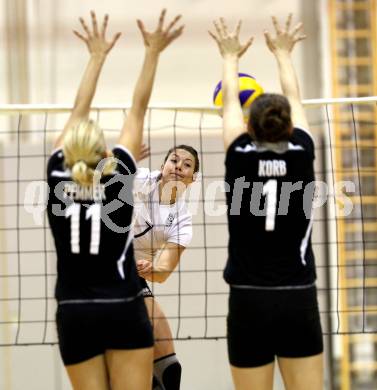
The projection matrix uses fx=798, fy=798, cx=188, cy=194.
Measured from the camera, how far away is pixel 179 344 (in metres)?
6.12

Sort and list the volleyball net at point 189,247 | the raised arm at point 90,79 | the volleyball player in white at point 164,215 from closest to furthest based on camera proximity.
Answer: the raised arm at point 90,79 → the volleyball player in white at point 164,215 → the volleyball net at point 189,247

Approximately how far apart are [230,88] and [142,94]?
1.17 ft

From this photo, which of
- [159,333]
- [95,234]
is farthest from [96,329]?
[159,333]

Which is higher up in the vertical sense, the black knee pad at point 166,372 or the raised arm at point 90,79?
the raised arm at point 90,79

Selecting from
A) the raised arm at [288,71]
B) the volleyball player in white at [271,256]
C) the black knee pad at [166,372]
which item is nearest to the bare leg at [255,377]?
the volleyball player in white at [271,256]

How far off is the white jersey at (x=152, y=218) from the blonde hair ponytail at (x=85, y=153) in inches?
44.3

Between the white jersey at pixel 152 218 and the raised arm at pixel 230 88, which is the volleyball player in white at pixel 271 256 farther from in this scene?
the white jersey at pixel 152 218

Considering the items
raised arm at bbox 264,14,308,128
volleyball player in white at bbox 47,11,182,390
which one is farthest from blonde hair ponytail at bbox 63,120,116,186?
raised arm at bbox 264,14,308,128

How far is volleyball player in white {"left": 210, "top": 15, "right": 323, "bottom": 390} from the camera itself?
3.02 meters

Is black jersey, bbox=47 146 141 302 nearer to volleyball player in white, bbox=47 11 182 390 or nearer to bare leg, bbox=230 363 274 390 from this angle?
volleyball player in white, bbox=47 11 182 390

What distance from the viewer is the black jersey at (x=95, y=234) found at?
9.73 ft

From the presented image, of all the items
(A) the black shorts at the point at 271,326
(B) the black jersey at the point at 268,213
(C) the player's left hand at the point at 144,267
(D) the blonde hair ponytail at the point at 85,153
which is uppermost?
(D) the blonde hair ponytail at the point at 85,153

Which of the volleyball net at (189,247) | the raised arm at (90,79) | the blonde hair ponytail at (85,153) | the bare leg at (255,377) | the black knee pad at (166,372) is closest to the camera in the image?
the blonde hair ponytail at (85,153)

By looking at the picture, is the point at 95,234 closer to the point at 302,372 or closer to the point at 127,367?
the point at 127,367
